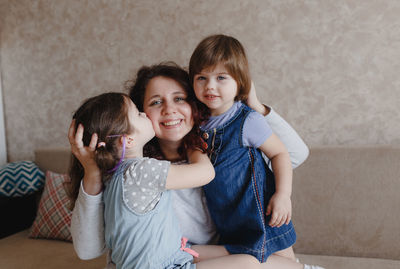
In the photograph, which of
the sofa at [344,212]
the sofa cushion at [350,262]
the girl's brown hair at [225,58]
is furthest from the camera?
the sofa at [344,212]

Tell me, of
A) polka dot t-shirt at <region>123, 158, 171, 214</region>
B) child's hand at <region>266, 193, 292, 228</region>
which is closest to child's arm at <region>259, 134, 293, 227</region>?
child's hand at <region>266, 193, 292, 228</region>

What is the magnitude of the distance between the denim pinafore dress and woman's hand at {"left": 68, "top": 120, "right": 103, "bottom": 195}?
0.43m

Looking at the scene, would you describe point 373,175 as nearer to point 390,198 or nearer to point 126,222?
point 390,198

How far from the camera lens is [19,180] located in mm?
2344

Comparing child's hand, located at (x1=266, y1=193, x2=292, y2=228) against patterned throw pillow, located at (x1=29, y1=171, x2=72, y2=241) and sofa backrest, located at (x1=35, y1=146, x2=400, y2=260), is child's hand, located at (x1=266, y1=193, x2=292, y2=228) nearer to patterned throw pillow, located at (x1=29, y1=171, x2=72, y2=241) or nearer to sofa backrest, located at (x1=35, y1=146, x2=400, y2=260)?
sofa backrest, located at (x1=35, y1=146, x2=400, y2=260)

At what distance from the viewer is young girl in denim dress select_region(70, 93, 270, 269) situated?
1019 millimetres

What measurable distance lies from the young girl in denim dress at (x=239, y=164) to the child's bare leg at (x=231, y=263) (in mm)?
45

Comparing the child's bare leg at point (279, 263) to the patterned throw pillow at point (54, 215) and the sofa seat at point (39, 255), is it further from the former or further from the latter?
the patterned throw pillow at point (54, 215)

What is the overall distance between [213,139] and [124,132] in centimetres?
36

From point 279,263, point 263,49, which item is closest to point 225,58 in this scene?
point 279,263

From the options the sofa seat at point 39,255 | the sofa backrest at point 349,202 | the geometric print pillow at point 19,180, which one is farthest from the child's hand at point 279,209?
the geometric print pillow at point 19,180

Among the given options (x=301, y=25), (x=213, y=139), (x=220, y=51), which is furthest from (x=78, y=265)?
(x=301, y=25)

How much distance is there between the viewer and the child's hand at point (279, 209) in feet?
3.86

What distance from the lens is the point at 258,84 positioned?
7.19 feet
